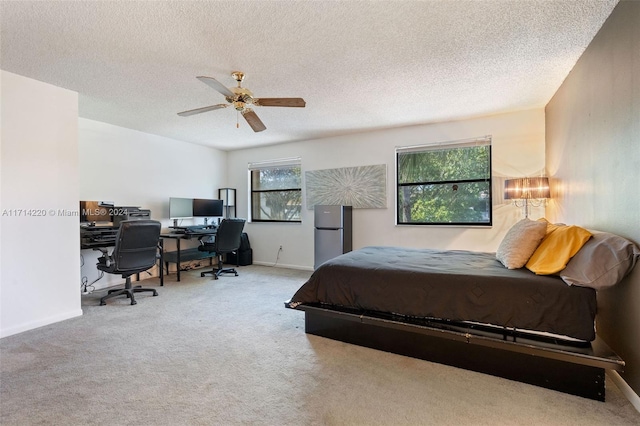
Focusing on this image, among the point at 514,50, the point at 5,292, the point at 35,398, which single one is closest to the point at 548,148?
the point at 514,50

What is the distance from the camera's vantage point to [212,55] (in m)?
2.46

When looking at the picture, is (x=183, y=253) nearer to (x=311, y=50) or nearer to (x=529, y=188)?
(x=311, y=50)

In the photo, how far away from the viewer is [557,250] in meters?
2.09

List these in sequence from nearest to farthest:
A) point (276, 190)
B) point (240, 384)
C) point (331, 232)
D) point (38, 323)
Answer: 1. point (240, 384)
2. point (38, 323)
3. point (331, 232)
4. point (276, 190)

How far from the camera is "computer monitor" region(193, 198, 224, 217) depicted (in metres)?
5.52

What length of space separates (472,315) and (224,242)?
3.90 m

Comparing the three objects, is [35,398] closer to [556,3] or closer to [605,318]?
[605,318]

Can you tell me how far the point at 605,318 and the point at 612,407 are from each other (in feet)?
2.37

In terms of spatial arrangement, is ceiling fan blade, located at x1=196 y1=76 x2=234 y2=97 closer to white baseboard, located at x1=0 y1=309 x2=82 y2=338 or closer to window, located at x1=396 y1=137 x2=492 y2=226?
white baseboard, located at x1=0 y1=309 x2=82 y2=338

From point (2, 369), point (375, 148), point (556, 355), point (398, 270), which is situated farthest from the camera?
point (375, 148)

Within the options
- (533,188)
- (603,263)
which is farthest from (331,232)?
(603,263)

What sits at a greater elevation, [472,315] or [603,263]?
[603,263]

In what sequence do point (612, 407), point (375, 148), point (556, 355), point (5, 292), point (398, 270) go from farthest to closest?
point (375, 148) → point (5, 292) → point (398, 270) → point (556, 355) → point (612, 407)

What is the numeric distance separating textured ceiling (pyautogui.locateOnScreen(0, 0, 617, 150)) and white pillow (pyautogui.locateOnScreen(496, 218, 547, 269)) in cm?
142
